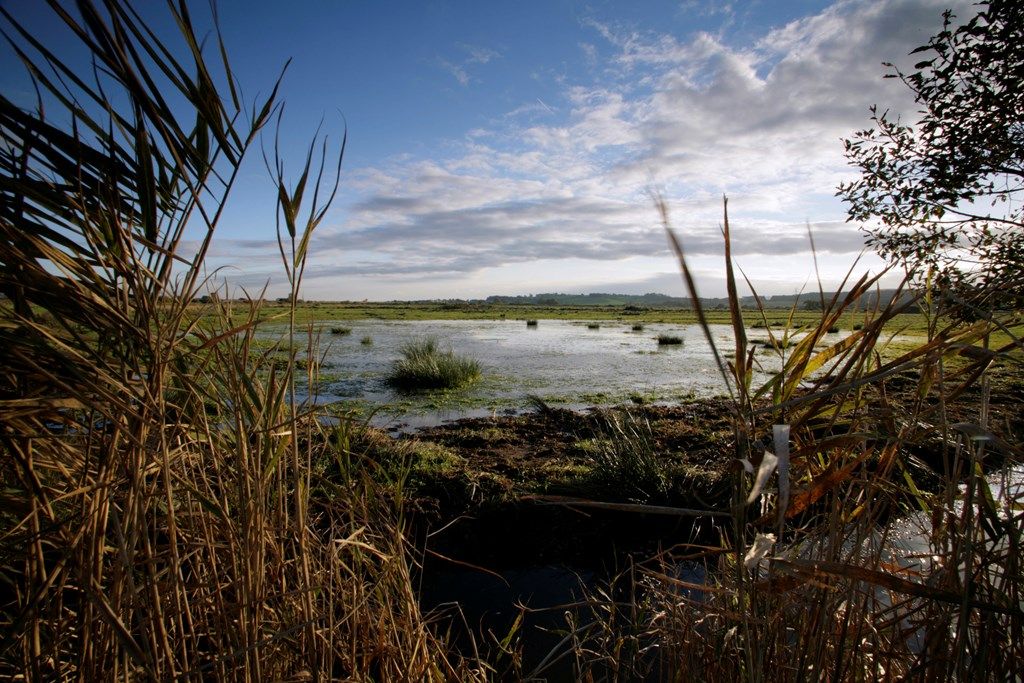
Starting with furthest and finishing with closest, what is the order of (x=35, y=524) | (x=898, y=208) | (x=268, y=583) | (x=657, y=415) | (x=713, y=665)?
(x=657, y=415), (x=898, y=208), (x=713, y=665), (x=268, y=583), (x=35, y=524)

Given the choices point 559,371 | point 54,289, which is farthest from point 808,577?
point 559,371

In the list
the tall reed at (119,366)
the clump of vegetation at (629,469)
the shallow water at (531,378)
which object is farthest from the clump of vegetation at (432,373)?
the tall reed at (119,366)

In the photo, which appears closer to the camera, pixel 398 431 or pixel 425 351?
pixel 398 431

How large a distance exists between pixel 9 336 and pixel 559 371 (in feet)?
50.2

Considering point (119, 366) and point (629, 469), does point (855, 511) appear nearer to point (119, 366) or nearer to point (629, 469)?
point (119, 366)

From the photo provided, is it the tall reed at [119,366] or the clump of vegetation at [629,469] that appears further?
the clump of vegetation at [629,469]

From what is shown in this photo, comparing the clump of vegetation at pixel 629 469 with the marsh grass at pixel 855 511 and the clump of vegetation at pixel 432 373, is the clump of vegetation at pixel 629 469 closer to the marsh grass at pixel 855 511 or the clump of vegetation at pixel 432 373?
the marsh grass at pixel 855 511

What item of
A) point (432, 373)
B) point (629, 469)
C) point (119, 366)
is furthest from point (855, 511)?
point (432, 373)

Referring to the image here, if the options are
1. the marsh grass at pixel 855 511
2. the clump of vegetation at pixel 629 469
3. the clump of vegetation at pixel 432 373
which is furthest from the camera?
the clump of vegetation at pixel 432 373

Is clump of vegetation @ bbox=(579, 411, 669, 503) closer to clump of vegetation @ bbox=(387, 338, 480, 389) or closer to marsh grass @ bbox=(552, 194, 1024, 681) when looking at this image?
marsh grass @ bbox=(552, 194, 1024, 681)

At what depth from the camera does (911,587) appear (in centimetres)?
102

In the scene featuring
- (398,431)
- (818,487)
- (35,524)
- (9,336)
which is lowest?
(398,431)

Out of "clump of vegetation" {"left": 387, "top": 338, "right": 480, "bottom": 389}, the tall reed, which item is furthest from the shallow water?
the tall reed

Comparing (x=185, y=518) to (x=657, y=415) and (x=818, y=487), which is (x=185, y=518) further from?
(x=657, y=415)
